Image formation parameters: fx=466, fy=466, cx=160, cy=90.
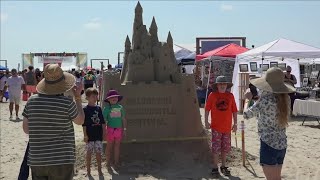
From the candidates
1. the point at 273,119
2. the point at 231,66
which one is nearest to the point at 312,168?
the point at 273,119

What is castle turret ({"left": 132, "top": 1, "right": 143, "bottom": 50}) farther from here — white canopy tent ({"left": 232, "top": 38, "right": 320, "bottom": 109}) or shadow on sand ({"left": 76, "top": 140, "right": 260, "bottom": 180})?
white canopy tent ({"left": 232, "top": 38, "right": 320, "bottom": 109})

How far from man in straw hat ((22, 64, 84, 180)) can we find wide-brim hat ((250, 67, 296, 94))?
6.45 ft

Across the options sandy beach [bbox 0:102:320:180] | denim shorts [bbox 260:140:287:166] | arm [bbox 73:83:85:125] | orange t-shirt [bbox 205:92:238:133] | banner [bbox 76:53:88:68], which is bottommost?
sandy beach [bbox 0:102:320:180]

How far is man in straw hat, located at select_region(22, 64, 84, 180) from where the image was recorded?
12.7 ft

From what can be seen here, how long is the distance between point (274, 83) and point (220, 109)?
7.20 ft

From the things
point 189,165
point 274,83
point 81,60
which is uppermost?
point 81,60

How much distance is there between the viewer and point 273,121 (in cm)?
466

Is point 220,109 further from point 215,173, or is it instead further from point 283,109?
point 283,109

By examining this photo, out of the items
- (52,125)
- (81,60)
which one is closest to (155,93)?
(52,125)

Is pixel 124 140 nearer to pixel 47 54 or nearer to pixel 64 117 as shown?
pixel 64 117

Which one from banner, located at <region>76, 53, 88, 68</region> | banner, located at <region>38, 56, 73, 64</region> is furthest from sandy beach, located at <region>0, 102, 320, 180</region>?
banner, located at <region>76, 53, 88, 68</region>

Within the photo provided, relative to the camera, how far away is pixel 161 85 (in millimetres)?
8391

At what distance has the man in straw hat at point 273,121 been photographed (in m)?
4.66

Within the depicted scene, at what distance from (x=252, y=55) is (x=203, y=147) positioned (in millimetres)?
7801
